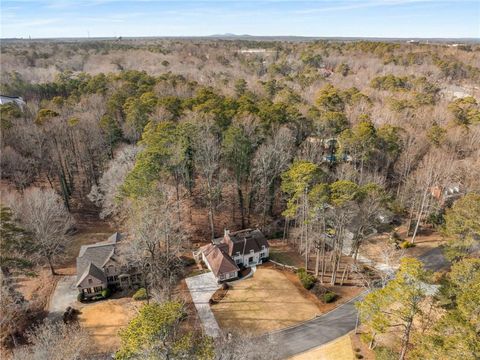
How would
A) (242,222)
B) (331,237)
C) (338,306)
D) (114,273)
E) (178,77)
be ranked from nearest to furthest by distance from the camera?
(338,306) < (114,273) < (331,237) < (242,222) < (178,77)

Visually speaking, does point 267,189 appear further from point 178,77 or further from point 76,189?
point 178,77


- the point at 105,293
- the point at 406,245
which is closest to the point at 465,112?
the point at 406,245

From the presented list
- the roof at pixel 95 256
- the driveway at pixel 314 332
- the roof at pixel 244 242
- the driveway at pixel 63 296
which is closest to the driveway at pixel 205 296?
the roof at pixel 244 242

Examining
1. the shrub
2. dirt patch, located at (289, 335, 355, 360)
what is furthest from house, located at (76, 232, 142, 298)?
dirt patch, located at (289, 335, 355, 360)

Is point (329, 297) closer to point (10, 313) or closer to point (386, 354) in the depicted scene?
point (386, 354)

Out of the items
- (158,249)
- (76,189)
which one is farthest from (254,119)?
(76,189)

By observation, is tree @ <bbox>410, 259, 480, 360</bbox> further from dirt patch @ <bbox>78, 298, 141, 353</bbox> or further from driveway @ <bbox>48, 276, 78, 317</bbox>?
driveway @ <bbox>48, 276, 78, 317</bbox>
